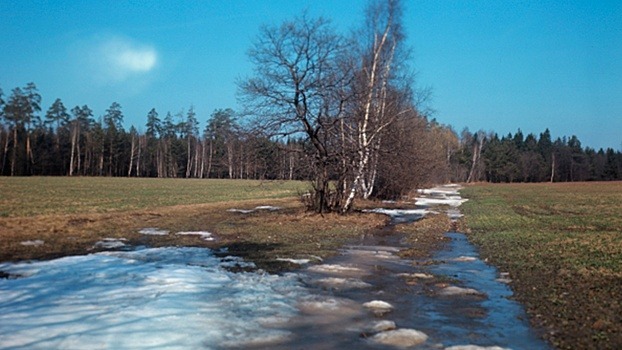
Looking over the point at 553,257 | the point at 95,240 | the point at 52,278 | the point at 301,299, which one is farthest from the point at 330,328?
the point at 95,240

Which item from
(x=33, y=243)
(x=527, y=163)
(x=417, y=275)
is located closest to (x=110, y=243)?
(x=33, y=243)

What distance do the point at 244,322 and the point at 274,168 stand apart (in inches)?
567

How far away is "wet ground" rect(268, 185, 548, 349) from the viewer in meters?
5.56

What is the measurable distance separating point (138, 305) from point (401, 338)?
11.6ft

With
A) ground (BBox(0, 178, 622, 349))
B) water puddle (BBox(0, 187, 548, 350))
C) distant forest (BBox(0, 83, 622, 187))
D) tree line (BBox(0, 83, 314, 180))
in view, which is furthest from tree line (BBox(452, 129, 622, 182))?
water puddle (BBox(0, 187, 548, 350))

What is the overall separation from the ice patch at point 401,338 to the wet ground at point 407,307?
11mm

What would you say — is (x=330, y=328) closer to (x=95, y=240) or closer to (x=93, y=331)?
(x=93, y=331)

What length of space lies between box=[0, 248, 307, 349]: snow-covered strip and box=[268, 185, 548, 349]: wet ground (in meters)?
0.47

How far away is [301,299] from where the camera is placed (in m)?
7.39

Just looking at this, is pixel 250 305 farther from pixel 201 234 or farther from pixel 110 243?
pixel 201 234

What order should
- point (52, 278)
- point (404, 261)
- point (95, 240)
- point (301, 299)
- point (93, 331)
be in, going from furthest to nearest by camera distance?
point (95, 240) < point (404, 261) < point (52, 278) < point (301, 299) < point (93, 331)

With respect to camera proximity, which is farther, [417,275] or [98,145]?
[98,145]

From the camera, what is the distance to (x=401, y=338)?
5.58 m

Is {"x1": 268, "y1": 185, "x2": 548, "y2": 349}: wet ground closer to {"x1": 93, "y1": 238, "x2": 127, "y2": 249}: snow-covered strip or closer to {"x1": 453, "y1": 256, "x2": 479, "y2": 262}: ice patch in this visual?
{"x1": 453, "y1": 256, "x2": 479, "y2": 262}: ice patch
